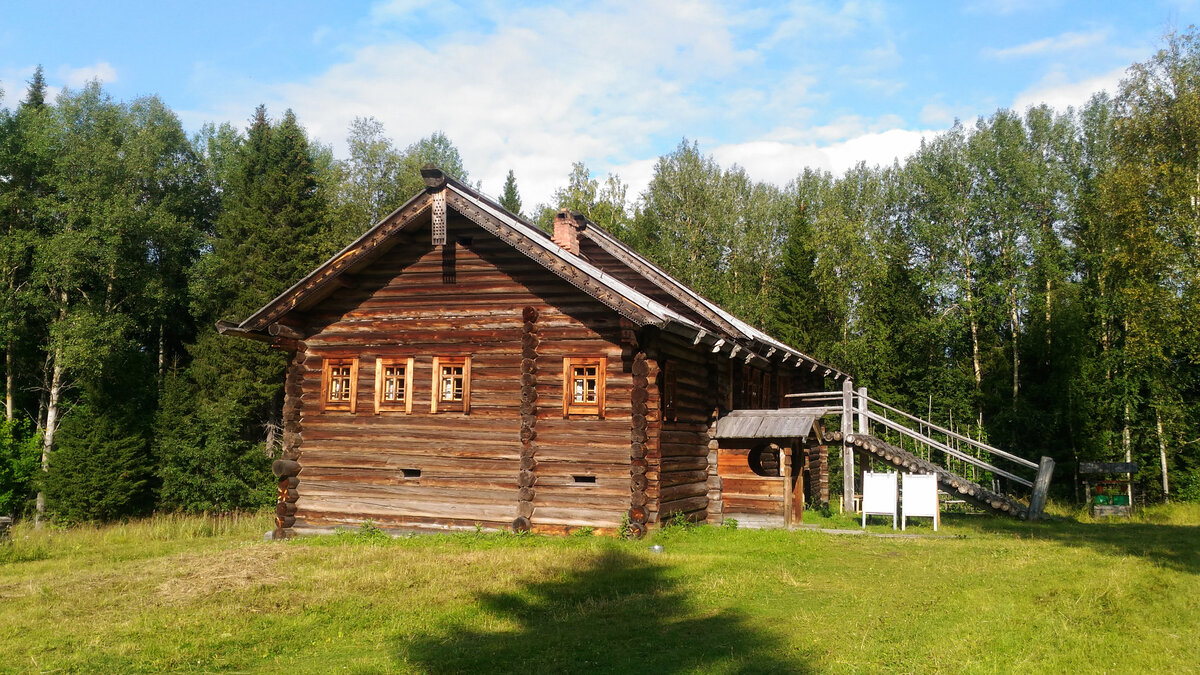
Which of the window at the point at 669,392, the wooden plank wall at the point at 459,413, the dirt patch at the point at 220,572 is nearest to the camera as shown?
the dirt patch at the point at 220,572

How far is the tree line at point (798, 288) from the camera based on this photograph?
99.7 feet

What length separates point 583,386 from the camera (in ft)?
62.4

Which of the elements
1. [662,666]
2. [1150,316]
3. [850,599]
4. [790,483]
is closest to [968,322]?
[1150,316]

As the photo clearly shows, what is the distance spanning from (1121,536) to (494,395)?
48.3 feet

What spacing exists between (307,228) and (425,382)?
798 inches

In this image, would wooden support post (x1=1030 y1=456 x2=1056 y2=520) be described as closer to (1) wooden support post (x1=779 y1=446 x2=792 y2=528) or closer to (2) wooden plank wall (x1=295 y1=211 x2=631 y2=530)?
(1) wooden support post (x1=779 y1=446 x2=792 y2=528)

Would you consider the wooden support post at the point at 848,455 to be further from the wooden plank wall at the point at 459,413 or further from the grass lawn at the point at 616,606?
the wooden plank wall at the point at 459,413

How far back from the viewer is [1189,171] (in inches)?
1048

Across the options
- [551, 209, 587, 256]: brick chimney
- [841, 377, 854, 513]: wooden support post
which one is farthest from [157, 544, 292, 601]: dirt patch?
[841, 377, 854, 513]: wooden support post

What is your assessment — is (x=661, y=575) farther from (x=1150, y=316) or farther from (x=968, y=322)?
(x=968, y=322)

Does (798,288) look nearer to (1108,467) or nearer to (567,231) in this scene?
(1108,467)

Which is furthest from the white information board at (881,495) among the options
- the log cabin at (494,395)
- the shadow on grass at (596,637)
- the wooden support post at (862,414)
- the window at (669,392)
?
the shadow on grass at (596,637)

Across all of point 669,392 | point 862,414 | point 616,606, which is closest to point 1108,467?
point 862,414

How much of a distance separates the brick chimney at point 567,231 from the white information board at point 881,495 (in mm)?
10439
